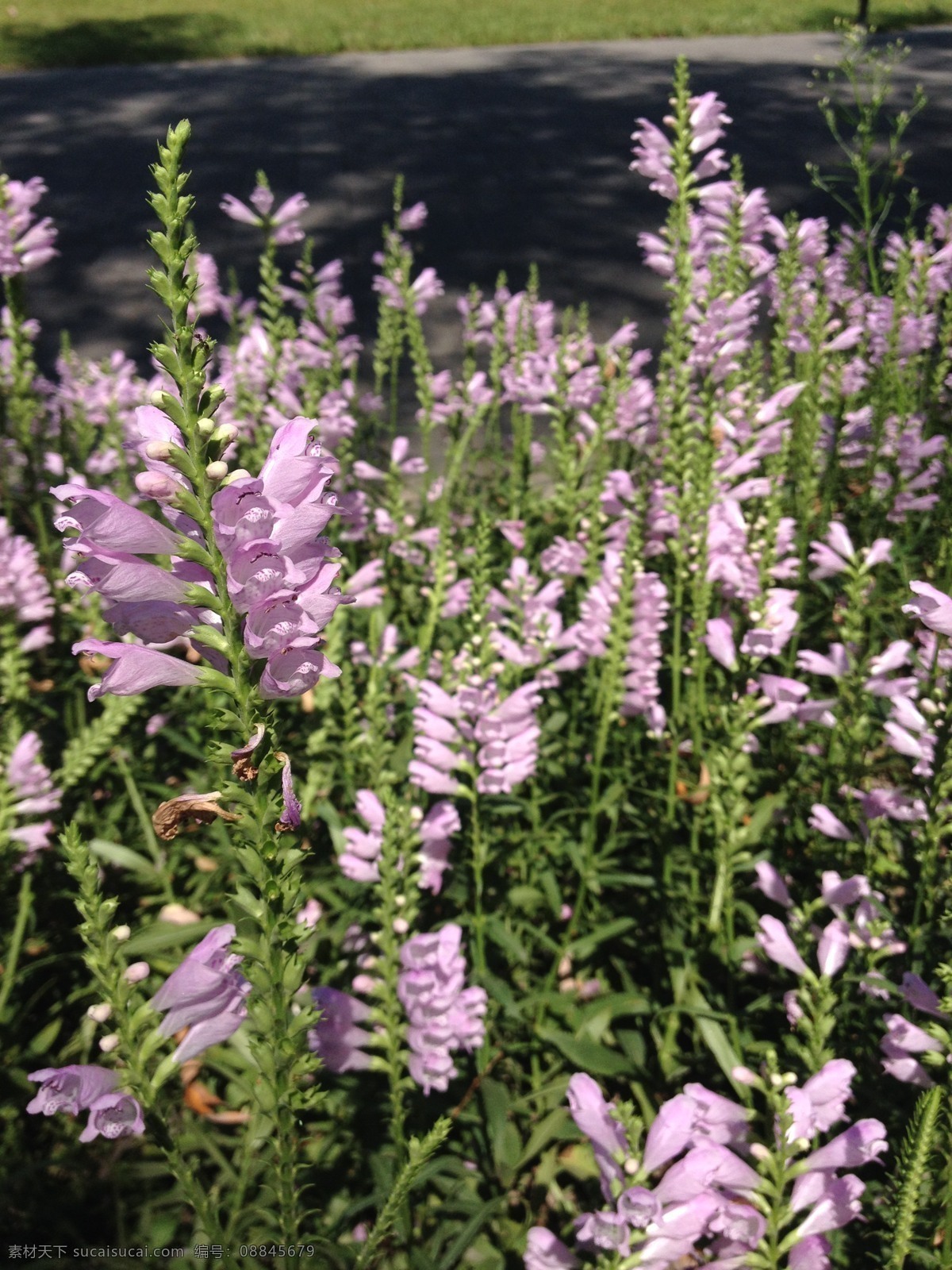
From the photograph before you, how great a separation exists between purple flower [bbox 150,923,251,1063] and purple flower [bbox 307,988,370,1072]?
660mm

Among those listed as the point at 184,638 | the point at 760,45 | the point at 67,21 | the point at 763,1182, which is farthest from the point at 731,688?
the point at 67,21

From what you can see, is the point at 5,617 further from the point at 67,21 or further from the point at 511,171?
the point at 67,21

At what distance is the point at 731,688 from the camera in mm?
2594

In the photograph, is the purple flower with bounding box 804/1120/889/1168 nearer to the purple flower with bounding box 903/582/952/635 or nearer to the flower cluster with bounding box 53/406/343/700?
the purple flower with bounding box 903/582/952/635

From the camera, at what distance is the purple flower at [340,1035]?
92.7 inches

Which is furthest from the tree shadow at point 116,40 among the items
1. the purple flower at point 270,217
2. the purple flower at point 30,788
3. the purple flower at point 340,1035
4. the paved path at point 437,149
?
the purple flower at point 340,1035

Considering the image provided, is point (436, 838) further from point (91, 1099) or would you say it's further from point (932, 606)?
point (932, 606)

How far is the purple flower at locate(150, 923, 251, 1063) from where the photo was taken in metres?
1.59

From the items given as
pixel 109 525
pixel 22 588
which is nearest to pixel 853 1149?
pixel 109 525

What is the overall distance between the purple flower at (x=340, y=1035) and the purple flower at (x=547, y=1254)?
52cm

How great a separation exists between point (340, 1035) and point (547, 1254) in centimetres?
62

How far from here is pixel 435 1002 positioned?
2.29 metres

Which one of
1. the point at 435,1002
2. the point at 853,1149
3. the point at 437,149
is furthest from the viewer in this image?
the point at 437,149

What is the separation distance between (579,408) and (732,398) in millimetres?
1140
